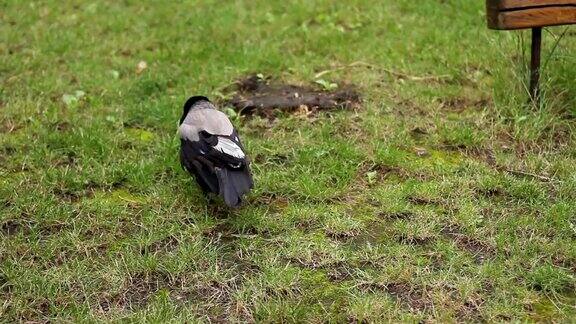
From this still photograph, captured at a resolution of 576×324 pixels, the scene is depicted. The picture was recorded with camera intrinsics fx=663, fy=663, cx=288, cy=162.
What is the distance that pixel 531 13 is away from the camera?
448 centimetres

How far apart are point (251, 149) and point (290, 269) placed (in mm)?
1459

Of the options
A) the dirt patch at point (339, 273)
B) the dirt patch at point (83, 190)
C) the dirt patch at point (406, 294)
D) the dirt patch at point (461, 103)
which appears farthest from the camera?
the dirt patch at point (461, 103)

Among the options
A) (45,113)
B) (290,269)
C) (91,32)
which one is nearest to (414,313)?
(290,269)

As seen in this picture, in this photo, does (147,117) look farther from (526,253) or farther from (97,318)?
(526,253)

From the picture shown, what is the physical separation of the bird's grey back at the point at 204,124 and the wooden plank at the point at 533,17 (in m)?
1.96

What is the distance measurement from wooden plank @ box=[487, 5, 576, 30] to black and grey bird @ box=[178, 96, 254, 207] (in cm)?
198

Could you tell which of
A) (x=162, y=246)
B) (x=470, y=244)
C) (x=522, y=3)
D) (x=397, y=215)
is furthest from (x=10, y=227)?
(x=522, y=3)

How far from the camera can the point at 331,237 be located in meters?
3.61

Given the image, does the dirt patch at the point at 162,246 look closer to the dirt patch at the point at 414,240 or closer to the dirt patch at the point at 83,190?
the dirt patch at the point at 83,190

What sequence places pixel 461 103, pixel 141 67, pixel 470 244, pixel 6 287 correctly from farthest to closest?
pixel 141 67 < pixel 461 103 < pixel 470 244 < pixel 6 287

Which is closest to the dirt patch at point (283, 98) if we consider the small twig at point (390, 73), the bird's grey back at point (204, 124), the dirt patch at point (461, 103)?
the small twig at point (390, 73)

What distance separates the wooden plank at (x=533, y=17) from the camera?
4.44 m

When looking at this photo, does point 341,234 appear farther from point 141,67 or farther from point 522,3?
point 141,67

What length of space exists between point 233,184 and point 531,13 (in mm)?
2406
